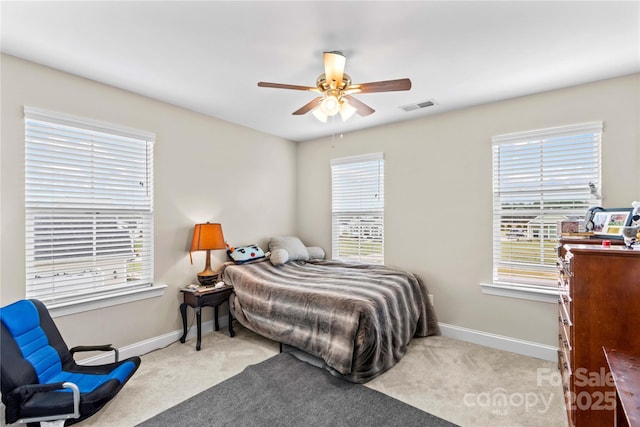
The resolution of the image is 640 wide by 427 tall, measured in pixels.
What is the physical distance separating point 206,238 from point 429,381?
99.8 inches

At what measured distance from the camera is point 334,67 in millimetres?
2033

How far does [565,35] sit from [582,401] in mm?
2211

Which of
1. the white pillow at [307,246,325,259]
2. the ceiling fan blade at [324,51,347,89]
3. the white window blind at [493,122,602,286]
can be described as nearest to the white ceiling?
the ceiling fan blade at [324,51,347,89]

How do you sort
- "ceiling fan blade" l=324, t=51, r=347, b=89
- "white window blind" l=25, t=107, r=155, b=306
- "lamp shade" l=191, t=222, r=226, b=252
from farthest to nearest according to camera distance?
1. "lamp shade" l=191, t=222, r=226, b=252
2. "white window blind" l=25, t=107, r=155, b=306
3. "ceiling fan blade" l=324, t=51, r=347, b=89

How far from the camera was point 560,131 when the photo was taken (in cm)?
279

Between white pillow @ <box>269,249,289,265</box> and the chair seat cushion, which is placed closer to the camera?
the chair seat cushion

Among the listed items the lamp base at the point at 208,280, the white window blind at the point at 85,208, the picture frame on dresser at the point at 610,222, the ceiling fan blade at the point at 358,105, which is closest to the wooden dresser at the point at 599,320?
the picture frame on dresser at the point at 610,222

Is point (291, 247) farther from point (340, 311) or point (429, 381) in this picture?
point (429, 381)

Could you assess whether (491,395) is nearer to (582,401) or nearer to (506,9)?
(582,401)

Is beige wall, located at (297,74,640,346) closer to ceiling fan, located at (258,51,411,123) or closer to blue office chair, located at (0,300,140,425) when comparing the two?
ceiling fan, located at (258,51,411,123)

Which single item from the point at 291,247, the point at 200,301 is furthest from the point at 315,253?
the point at 200,301

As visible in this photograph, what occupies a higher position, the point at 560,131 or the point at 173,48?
the point at 173,48

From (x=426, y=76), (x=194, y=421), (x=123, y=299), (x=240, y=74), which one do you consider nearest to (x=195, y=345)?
(x=123, y=299)

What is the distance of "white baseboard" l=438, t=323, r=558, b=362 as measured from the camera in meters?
2.83
